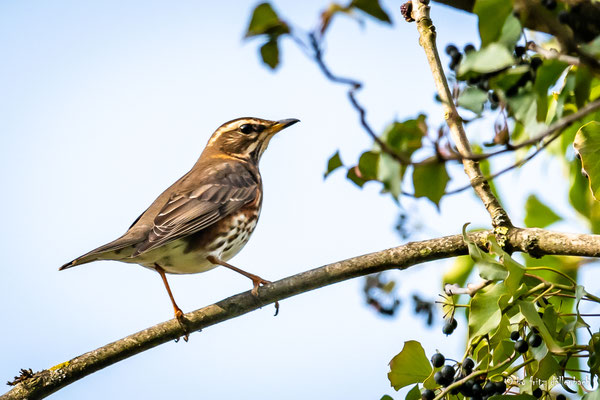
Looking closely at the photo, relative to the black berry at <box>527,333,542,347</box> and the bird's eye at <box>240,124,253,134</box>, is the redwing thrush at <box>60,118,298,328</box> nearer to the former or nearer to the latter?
the bird's eye at <box>240,124,253,134</box>

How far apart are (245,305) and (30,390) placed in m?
1.31

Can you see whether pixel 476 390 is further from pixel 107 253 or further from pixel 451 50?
pixel 107 253

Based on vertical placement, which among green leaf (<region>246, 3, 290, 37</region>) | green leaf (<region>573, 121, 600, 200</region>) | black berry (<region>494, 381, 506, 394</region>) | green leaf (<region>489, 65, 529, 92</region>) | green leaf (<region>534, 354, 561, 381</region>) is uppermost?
green leaf (<region>246, 3, 290, 37</region>)

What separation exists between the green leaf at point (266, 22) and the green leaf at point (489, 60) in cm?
52

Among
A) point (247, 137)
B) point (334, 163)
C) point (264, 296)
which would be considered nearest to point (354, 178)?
point (334, 163)

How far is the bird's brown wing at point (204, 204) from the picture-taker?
5867 millimetres

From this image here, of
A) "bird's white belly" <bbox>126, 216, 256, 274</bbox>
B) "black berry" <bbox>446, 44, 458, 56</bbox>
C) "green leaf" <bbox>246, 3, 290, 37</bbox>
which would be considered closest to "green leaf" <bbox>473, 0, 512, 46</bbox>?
"green leaf" <bbox>246, 3, 290, 37</bbox>

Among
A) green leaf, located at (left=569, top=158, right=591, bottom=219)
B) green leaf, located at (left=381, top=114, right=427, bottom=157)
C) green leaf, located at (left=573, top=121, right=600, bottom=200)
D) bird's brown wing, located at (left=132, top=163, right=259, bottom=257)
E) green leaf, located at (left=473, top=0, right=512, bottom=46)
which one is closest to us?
green leaf, located at (left=473, top=0, right=512, bottom=46)

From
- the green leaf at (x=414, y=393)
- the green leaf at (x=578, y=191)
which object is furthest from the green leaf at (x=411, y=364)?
the green leaf at (x=578, y=191)

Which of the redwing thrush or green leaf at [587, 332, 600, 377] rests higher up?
the redwing thrush

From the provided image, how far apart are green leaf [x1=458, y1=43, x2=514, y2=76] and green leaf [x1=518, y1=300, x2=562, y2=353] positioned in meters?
1.11

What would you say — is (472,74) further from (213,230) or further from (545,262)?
(213,230)

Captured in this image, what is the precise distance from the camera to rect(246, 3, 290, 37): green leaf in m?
2.02

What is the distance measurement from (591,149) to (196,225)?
3.63m
